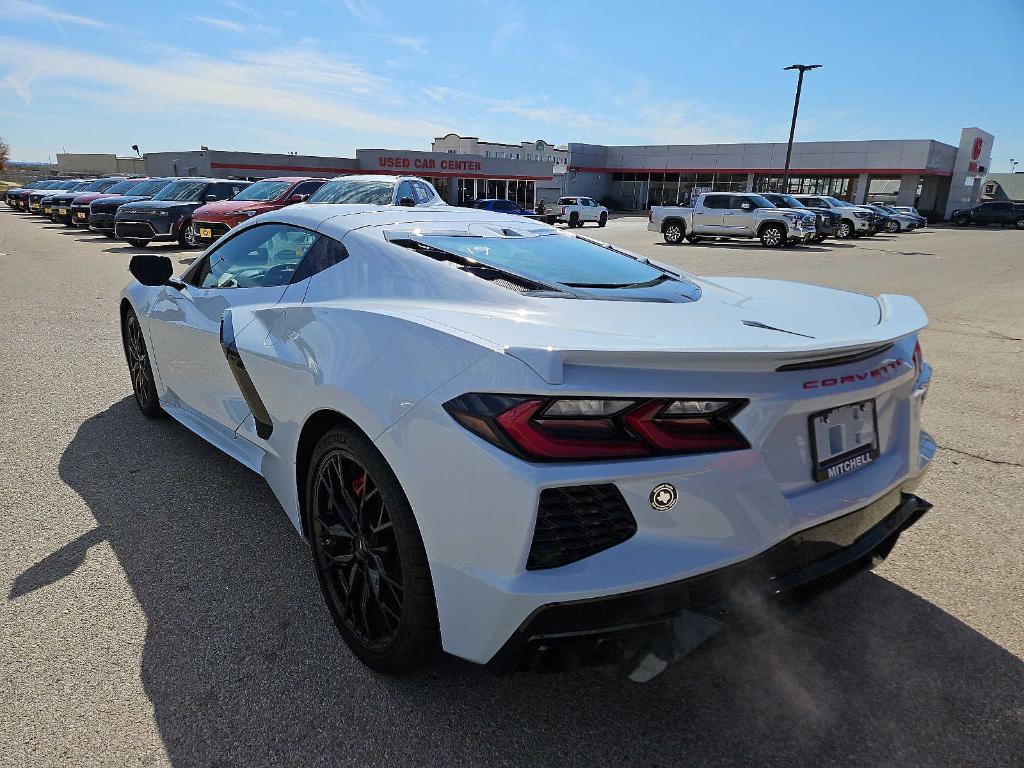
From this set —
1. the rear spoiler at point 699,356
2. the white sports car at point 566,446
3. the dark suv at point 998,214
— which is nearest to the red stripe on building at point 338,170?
the dark suv at point 998,214

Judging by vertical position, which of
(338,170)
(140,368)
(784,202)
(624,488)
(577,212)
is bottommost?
(140,368)

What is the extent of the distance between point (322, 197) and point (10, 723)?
12.9 meters

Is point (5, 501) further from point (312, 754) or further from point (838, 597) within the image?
point (838, 597)

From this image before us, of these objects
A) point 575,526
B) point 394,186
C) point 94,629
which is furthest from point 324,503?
point 394,186

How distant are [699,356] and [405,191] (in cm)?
1224

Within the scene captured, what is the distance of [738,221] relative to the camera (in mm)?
24750

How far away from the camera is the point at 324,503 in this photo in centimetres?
A: 244

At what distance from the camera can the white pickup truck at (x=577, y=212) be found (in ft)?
121

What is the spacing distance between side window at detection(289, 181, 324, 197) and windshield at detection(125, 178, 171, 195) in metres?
8.15

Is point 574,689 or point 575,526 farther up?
point 575,526

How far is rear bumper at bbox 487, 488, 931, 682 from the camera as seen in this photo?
1642mm

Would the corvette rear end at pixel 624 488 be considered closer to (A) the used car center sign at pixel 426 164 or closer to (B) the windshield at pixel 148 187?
(B) the windshield at pixel 148 187

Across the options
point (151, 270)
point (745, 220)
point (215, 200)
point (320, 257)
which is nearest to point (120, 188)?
point (215, 200)

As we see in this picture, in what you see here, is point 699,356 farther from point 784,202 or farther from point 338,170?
point 338,170
